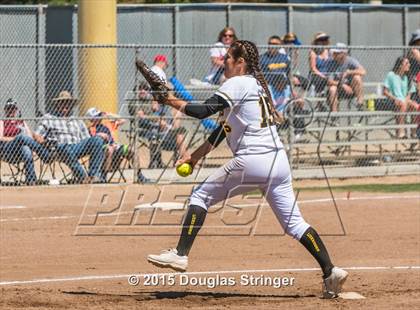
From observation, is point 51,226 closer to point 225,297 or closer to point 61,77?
point 225,297

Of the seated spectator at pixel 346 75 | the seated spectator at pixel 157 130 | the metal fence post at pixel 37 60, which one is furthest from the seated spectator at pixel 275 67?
the metal fence post at pixel 37 60

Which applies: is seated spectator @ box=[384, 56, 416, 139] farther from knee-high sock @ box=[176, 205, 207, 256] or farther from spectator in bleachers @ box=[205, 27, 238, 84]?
knee-high sock @ box=[176, 205, 207, 256]

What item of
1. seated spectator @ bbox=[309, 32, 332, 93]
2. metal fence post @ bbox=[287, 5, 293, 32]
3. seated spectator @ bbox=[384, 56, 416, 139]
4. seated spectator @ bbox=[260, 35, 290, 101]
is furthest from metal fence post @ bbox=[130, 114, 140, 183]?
metal fence post @ bbox=[287, 5, 293, 32]

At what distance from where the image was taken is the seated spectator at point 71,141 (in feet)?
55.7

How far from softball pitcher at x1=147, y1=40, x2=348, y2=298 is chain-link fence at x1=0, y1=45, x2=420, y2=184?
26.5 feet

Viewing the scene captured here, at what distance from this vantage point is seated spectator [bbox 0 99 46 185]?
16.7 m

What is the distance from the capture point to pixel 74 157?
55.9 feet

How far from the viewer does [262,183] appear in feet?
29.1

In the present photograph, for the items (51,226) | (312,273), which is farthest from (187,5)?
(312,273)

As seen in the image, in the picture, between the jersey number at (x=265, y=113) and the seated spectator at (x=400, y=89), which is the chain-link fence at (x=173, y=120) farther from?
the jersey number at (x=265, y=113)

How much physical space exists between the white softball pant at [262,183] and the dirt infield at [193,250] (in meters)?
0.74

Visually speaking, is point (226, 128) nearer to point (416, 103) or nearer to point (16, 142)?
point (16, 142)

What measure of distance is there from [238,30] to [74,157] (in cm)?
805

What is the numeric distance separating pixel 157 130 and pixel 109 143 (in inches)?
39.2
